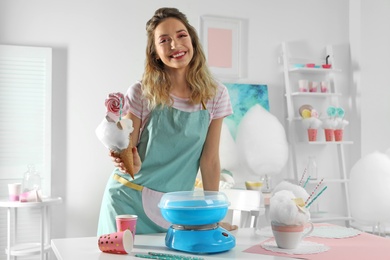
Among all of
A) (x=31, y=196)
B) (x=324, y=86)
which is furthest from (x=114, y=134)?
(x=324, y=86)

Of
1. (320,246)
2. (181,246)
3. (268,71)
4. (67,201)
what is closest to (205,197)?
(181,246)

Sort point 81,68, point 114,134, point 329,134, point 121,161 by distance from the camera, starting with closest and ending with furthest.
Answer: point 114,134 < point 121,161 < point 81,68 < point 329,134

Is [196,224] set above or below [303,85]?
below

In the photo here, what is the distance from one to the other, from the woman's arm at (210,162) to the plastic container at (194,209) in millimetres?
489

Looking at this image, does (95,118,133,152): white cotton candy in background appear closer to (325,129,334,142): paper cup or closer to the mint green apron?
the mint green apron

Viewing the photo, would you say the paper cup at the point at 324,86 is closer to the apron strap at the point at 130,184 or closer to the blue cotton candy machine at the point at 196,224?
the apron strap at the point at 130,184

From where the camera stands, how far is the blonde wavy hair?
1.98 metres

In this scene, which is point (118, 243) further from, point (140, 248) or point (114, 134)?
point (114, 134)

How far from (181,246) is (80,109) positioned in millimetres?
2590

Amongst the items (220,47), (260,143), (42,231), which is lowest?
(42,231)

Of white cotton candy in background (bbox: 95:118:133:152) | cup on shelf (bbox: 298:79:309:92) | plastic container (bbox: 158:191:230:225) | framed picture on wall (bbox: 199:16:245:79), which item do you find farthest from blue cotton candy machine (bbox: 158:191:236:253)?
cup on shelf (bbox: 298:79:309:92)

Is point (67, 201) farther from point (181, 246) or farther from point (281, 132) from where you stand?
point (181, 246)

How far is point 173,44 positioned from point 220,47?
8.17 feet

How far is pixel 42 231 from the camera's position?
339cm
